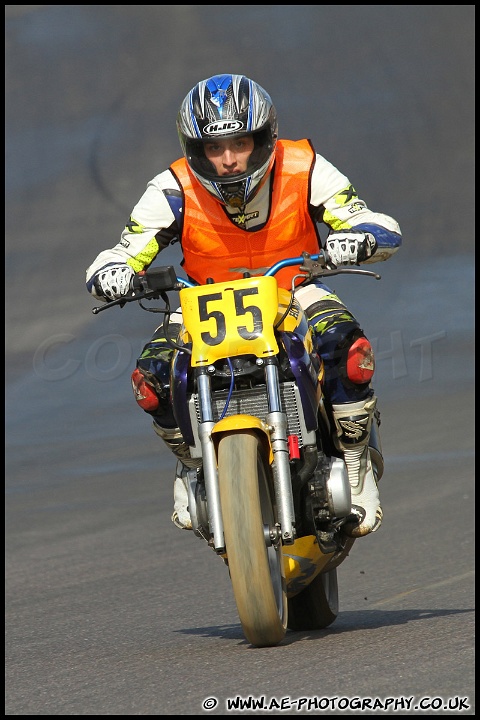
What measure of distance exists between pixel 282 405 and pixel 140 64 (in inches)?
753

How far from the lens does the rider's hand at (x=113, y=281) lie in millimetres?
6500

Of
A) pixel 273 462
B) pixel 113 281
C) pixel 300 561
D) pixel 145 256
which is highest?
pixel 145 256

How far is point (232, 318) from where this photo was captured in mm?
6066

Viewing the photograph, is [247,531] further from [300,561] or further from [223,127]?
[223,127]

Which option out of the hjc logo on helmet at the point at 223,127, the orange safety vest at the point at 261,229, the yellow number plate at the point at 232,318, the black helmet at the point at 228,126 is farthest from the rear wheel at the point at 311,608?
the hjc logo on helmet at the point at 223,127

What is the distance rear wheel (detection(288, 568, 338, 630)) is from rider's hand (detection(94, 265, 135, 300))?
182 cm

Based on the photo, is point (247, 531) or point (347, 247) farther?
point (347, 247)

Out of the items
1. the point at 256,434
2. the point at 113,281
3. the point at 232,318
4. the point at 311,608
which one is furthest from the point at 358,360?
the point at 311,608

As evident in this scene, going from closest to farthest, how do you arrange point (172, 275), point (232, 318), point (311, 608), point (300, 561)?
point (232, 318) → point (172, 275) → point (300, 561) → point (311, 608)

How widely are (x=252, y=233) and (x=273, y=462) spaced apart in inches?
56.6

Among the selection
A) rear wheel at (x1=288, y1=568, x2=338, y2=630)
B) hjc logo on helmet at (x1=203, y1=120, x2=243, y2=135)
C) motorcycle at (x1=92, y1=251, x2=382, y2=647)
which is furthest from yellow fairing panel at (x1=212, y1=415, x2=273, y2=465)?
rear wheel at (x1=288, y1=568, x2=338, y2=630)

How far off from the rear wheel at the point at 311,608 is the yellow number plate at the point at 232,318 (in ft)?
5.65

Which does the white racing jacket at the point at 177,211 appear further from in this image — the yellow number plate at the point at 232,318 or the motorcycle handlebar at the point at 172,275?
the yellow number plate at the point at 232,318

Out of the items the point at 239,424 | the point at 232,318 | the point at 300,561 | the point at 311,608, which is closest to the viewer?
the point at 239,424
